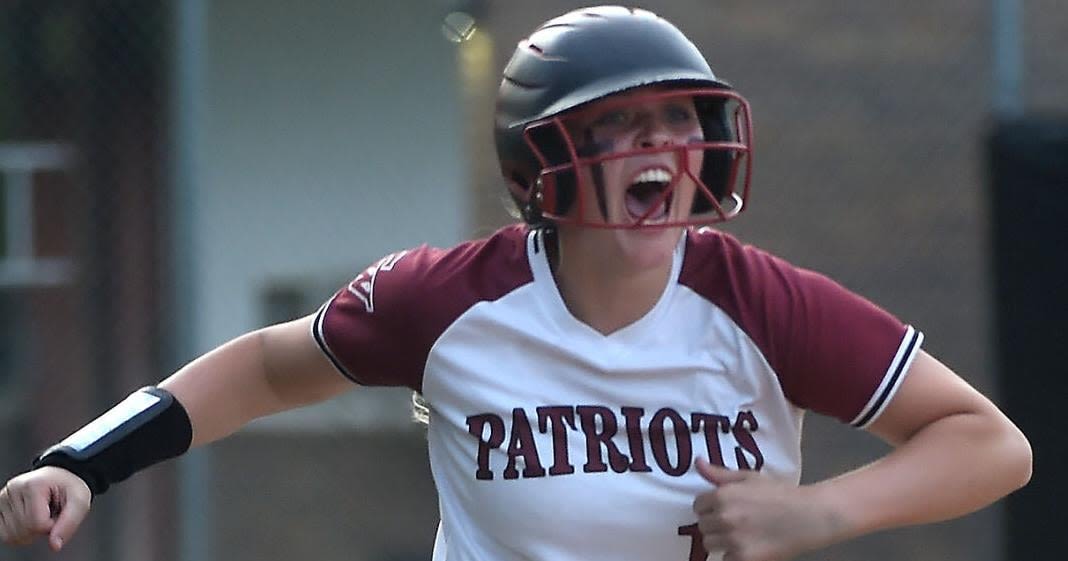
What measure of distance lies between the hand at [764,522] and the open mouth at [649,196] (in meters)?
0.38

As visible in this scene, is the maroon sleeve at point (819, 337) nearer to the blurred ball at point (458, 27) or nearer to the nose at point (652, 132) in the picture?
the nose at point (652, 132)

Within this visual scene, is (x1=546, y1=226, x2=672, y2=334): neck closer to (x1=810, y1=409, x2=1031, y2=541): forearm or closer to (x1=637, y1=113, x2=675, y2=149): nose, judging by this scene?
(x1=637, y1=113, x2=675, y2=149): nose

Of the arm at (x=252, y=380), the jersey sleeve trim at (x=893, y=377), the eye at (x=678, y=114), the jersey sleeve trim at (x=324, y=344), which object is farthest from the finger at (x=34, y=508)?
the jersey sleeve trim at (x=893, y=377)

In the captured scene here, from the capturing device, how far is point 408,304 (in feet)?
8.77

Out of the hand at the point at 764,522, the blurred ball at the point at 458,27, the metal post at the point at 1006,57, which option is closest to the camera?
the hand at the point at 764,522

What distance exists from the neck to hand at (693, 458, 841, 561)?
13.2 inches

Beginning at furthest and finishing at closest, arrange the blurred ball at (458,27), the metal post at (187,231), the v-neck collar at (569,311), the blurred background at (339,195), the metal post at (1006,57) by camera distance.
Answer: the blurred ball at (458,27) < the blurred background at (339,195) < the metal post at (1006,57) < the metal post at (187,231) < the v-neck collar at (569,311)

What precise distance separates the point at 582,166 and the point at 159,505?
400cm

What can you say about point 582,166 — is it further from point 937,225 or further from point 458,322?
point 937,225

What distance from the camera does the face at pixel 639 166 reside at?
2.47m

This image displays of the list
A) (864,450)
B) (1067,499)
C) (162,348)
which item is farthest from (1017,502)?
(162,348)

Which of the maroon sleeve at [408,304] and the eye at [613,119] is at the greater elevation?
the eye at [613,119]

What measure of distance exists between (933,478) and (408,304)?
798 millimetres

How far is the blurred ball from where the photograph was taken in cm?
618
